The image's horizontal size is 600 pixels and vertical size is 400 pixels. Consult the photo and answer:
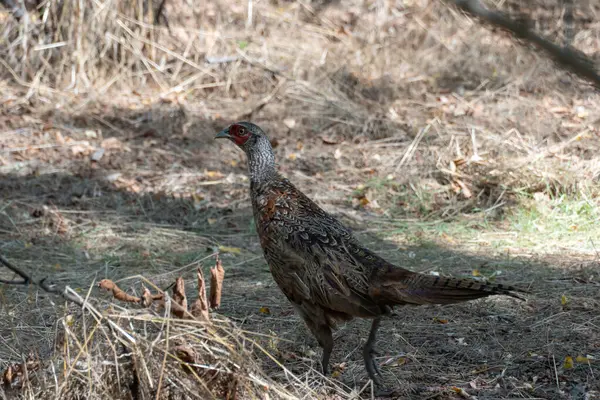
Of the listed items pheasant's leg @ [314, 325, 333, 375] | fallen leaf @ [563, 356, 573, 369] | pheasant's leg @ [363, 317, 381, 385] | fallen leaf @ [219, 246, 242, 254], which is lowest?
fallen leaf @ [219, 246, 242, 254]

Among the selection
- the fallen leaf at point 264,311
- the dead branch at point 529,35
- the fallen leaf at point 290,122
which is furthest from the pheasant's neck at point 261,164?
the fallen leaf at point 290,122

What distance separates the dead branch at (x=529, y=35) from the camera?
1.55 m

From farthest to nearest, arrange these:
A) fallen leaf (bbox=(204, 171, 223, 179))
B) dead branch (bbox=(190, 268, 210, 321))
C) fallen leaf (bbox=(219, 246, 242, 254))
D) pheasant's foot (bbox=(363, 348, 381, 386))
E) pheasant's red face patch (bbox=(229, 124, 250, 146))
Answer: fallen leaf (bbox=(204, 171, 223, 179))
fallen leaf (bbox=(219, 246, 242, 254))
pheasant's red face patch (bbox=(229, 124, 250, 146))
pheasant's foot (bbox=(363, 348, 381, 386))
dead branch (bbox=(190, 268, 210, 321))

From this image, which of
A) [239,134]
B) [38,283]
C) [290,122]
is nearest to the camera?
[38,283]

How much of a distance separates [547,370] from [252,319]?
1957 millimetres

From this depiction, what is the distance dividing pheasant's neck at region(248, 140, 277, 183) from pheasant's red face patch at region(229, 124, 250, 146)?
15 centimetres

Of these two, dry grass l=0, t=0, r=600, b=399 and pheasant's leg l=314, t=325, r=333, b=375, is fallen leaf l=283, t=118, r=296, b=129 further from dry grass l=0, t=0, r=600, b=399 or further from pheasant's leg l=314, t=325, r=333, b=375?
pheasant's leg l=314, t=325, r=333, b=375

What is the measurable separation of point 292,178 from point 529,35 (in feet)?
21.7

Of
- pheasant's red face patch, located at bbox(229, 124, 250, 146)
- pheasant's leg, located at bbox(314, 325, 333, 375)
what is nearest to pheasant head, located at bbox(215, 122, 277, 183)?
pheasant's red face patch, located at bbox(229, 124, 250, 146)

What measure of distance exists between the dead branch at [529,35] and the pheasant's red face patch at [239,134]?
4000 millimetres

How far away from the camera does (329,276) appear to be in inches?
169

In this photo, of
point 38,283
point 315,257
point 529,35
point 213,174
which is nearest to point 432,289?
point 315,257

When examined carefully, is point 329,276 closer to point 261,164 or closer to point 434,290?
point 434,290

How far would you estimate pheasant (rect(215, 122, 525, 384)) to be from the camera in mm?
3904
